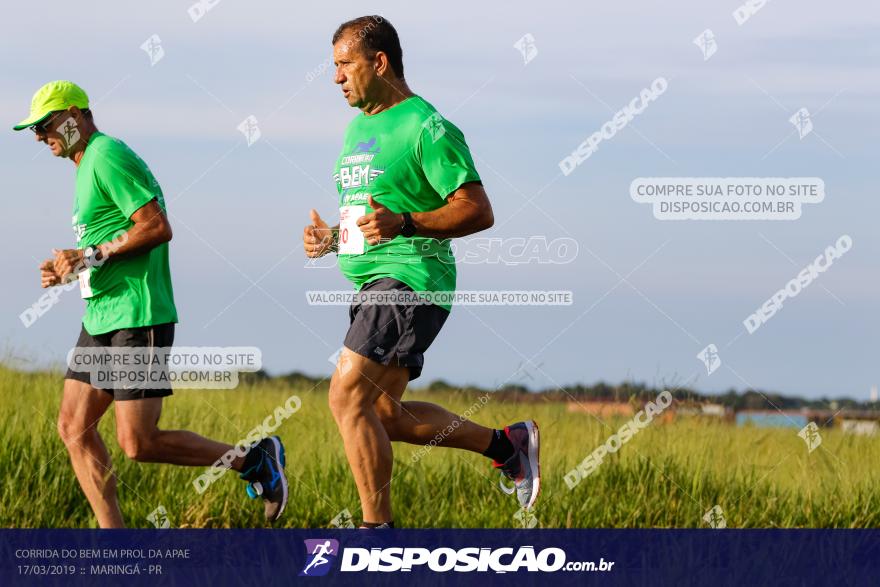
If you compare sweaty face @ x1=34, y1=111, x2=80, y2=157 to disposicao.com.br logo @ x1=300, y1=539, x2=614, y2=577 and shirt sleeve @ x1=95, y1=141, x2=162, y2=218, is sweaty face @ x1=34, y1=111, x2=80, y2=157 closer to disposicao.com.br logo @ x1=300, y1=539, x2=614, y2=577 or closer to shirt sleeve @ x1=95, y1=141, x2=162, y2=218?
shirt sleeve @ x1=95, y1=141, x2=162, y2=218

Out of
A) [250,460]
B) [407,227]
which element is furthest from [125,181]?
[250,460]

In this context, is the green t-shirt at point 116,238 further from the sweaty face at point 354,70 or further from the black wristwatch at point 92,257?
the sweaty face at point 354,70

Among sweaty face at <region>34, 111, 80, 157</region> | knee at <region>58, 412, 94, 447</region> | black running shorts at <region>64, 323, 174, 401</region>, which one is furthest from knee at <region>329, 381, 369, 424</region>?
sweaty face at <region>34, 111, 80, 157</region>

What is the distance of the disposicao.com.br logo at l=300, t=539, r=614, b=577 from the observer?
6094 millimetres

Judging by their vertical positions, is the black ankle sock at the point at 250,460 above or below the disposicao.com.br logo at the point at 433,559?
above

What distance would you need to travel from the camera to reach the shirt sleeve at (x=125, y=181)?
650cm

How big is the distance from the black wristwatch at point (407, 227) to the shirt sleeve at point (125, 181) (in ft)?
4.40

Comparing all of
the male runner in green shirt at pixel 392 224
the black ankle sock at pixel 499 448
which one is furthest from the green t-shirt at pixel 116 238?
the black ankle sock at pixel 499 448

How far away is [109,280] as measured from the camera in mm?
6535

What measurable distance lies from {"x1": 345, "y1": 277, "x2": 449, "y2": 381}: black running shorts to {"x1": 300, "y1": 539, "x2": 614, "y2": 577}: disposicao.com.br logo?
2.84 feet

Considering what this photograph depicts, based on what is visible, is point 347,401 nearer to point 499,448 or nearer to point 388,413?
point 388,413

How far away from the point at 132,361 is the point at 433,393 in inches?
162

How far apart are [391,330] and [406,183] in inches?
27.4

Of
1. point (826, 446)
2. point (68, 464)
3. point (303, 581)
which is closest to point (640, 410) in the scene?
point (826, 446)
